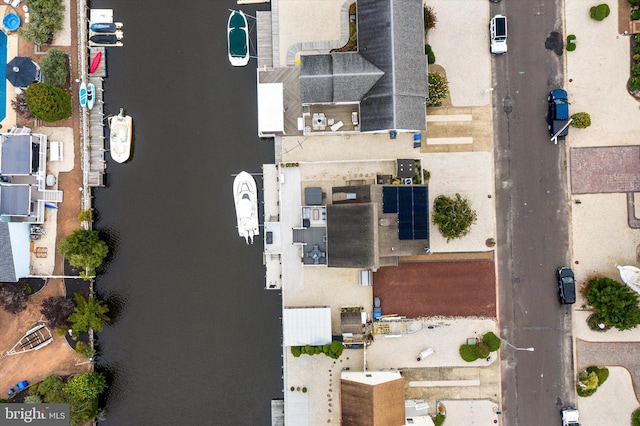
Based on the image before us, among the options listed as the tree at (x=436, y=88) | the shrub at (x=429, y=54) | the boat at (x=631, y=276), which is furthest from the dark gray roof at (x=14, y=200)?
→ the boat at (x=631, y=276)

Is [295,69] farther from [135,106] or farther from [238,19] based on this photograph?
[135,106]

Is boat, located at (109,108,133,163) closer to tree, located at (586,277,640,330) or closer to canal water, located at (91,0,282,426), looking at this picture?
canal water, located at (91,0,282,426)

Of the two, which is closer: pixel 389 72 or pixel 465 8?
pixel 389 72

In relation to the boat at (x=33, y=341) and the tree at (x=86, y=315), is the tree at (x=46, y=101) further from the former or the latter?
the boat at (x=33, y=341)

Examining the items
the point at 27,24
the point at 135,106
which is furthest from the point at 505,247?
the point at 27,24

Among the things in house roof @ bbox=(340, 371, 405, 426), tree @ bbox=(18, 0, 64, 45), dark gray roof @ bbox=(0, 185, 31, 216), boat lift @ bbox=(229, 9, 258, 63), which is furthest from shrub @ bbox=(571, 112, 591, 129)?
dark gray roof @ bbox=(0, 185, 31, 216)

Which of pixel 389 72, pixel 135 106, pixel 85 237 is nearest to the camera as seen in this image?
pixel 389 72
